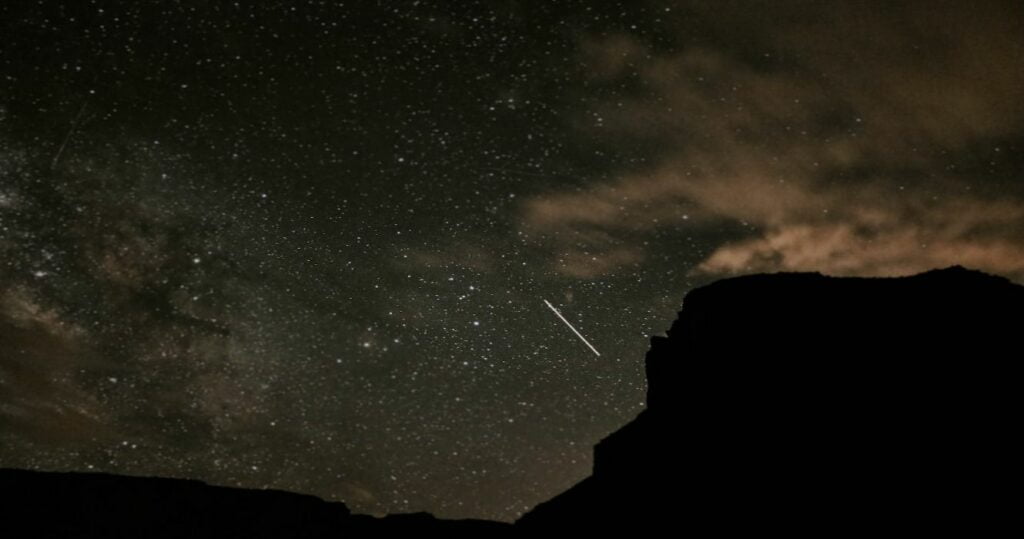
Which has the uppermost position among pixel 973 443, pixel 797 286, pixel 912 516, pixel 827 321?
pixel 797 286

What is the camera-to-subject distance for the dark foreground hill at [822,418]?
9492 mm

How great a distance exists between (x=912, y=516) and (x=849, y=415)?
1.96 meters

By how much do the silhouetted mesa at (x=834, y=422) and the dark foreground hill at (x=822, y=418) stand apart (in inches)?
1.0

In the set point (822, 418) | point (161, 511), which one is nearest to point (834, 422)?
point (822, 418)

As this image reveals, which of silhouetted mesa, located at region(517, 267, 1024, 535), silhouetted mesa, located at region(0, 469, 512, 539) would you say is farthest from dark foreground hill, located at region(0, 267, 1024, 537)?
silhouetted mesa, located at region(0, 469, 512, 539)

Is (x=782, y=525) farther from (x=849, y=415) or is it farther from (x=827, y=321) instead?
(x=827, y=321)

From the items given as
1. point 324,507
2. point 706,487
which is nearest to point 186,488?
point 324,507

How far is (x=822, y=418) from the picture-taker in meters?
11.0

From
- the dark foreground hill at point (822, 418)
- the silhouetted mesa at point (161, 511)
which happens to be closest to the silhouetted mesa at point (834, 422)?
the dark foreground hill at point (822, 418)

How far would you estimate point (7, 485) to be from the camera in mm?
19250

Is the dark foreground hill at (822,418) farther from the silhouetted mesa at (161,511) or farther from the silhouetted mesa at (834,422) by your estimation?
the silhouetted mesa at (161,511)

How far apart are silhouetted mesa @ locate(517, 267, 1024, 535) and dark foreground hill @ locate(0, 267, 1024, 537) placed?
0.08ft

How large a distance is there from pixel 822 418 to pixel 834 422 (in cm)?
23

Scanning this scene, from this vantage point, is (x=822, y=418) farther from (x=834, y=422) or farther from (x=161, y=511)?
(x=161, y=511)
